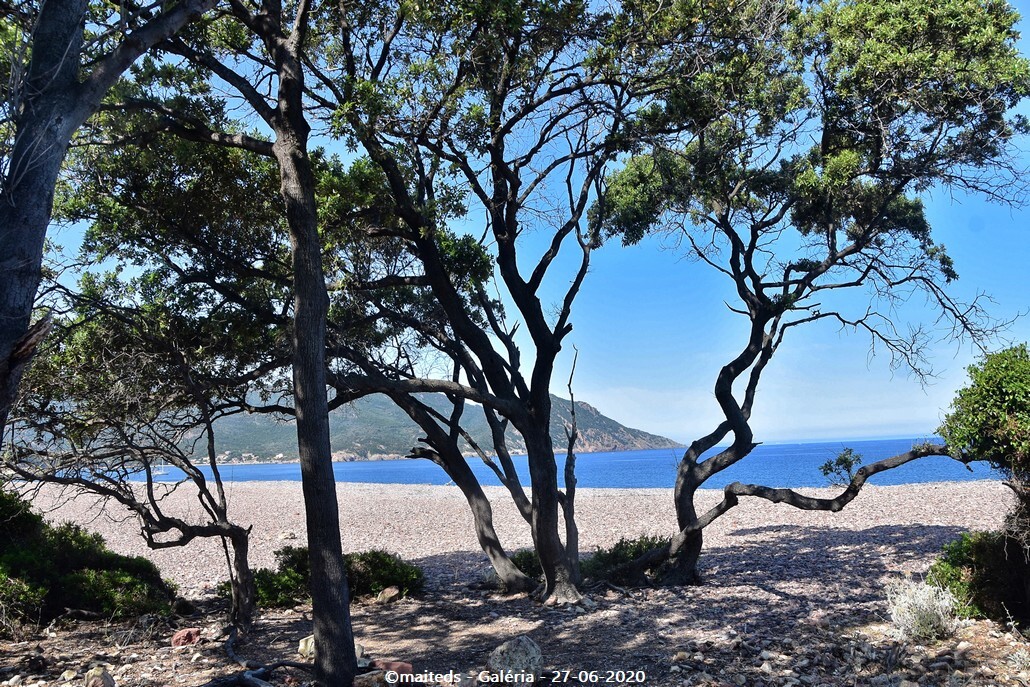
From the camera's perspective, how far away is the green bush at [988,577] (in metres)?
6.98

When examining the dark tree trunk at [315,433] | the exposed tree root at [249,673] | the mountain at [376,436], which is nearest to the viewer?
the exposed tree root at [249,673]

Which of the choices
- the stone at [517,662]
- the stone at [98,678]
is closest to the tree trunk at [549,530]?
the stone at [517,662]

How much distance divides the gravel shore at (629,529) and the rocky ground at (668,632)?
0.11 metres

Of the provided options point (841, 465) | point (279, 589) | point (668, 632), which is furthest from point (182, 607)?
point (841, 465)

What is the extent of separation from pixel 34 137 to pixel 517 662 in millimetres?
5231

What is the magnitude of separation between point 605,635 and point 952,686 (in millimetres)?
3390

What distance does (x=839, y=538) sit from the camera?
14.1 metres

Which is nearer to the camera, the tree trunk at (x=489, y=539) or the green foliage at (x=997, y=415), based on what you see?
the green foliage at (x=997, y=415)

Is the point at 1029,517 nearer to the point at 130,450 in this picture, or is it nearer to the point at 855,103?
the point at 855,103

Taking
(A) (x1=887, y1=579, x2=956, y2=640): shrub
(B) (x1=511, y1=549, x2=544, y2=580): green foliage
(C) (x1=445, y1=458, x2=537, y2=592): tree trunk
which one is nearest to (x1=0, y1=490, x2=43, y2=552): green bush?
(C) (x1=445, y1=458, x2=537, y2=592): tree trunk

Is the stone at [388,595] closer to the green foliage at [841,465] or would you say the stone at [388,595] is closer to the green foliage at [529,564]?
the green foliage at [529,564]

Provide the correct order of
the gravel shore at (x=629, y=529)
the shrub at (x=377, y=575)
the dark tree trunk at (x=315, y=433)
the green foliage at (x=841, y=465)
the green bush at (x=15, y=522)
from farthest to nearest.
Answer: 1. the gravel shore at (x=629, y=529)
2. the shrub at (x=377, y=575)
3. the green foliage at (x=841, y=465)
4. the green bush at (x=15, y=522)
5. the dark tree trunk at (x=315, y=433)

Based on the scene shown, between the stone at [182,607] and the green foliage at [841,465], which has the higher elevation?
the green foliage at [841,465]

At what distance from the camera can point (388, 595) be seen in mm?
10164
